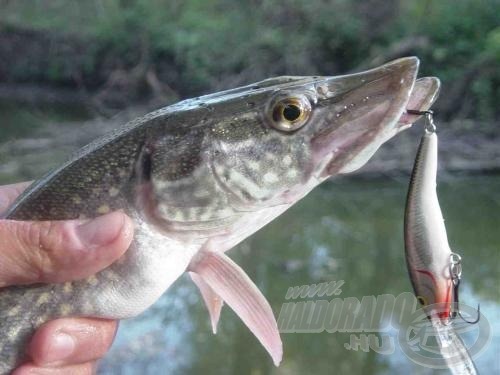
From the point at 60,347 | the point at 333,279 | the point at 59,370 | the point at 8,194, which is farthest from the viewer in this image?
the point at 333,279

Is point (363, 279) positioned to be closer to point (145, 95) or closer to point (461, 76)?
point (461, 76)

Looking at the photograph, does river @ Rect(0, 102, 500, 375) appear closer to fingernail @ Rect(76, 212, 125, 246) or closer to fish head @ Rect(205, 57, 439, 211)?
fish head @ Rect(205, 57, 439, 211)

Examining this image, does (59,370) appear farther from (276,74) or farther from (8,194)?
(276,74)

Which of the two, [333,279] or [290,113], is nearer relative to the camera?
[290,113]

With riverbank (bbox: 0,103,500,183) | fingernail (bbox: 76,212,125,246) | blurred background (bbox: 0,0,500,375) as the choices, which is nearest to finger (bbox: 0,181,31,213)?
fingernail (bbox: 76,212,125,246)

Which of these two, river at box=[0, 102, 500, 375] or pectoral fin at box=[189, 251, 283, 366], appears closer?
pectoral fin at box=[189, 251, 283, 366]

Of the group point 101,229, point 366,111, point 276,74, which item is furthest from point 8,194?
point 276,74
